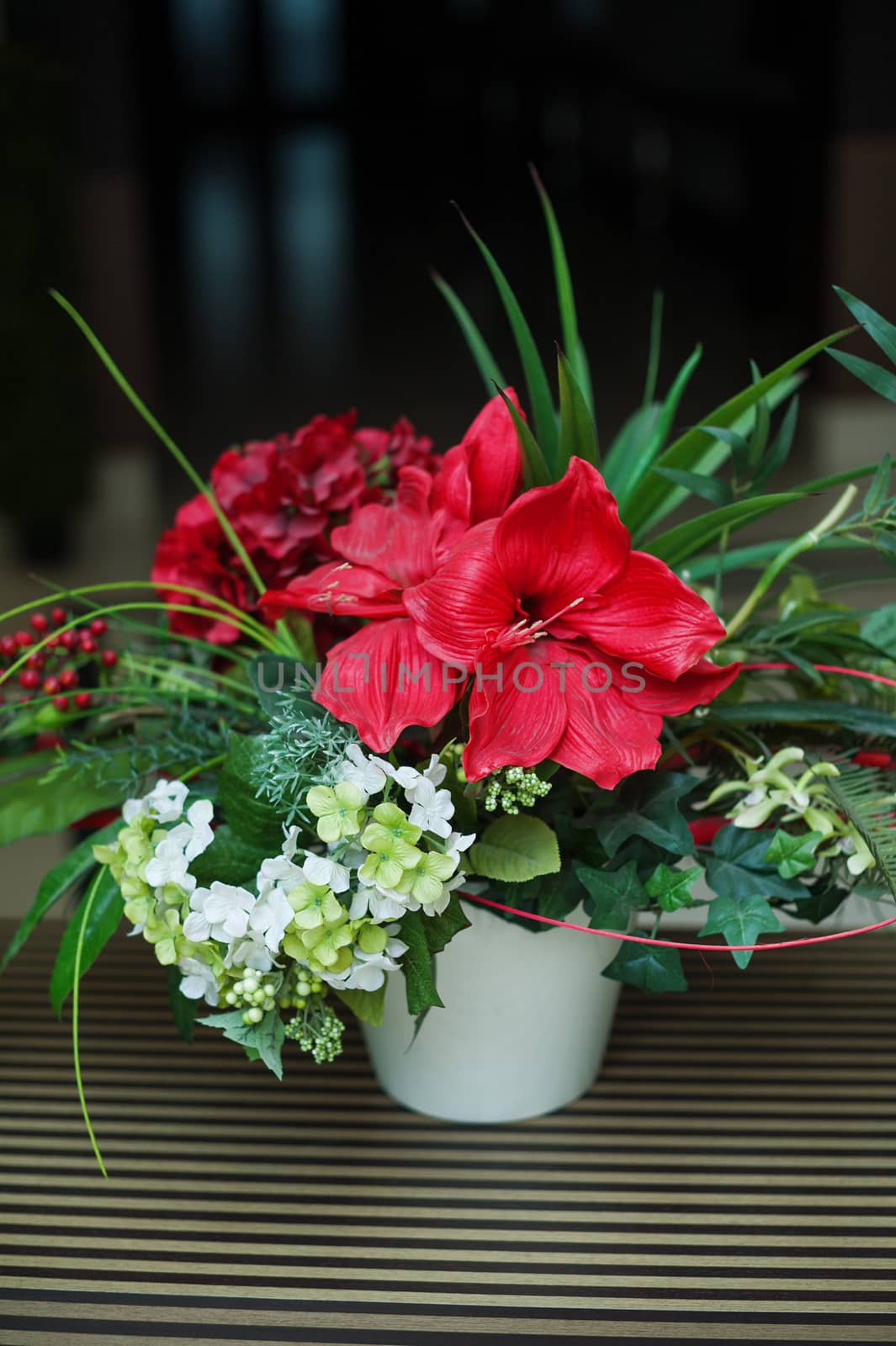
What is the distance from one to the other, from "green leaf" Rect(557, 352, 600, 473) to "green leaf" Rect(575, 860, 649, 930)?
172mm

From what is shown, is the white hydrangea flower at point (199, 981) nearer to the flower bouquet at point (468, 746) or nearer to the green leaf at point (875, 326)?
the flower bouquet at point (468, 746)

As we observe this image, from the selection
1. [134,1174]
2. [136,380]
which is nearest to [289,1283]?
[134,1174]

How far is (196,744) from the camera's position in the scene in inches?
24.0

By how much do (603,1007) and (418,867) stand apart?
19cm

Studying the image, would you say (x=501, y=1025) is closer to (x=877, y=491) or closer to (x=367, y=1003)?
(x=367, y=1003)

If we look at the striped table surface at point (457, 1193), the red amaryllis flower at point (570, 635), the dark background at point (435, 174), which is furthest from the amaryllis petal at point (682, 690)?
the dark background at point (435, 174)

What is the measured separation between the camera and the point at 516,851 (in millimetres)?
514

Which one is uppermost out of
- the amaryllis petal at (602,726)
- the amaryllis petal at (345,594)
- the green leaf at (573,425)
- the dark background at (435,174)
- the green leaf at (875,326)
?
the green leaf at (875,326)

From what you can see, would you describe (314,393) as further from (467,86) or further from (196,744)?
(196,744)

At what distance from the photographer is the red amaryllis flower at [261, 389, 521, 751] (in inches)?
19.3

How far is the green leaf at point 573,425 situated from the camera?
0.53 metres

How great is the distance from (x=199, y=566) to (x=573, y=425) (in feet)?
0.70

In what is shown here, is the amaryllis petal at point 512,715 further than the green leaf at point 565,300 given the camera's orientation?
No

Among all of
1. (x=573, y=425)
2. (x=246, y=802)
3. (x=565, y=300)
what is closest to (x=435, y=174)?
(x=565, y=300)
